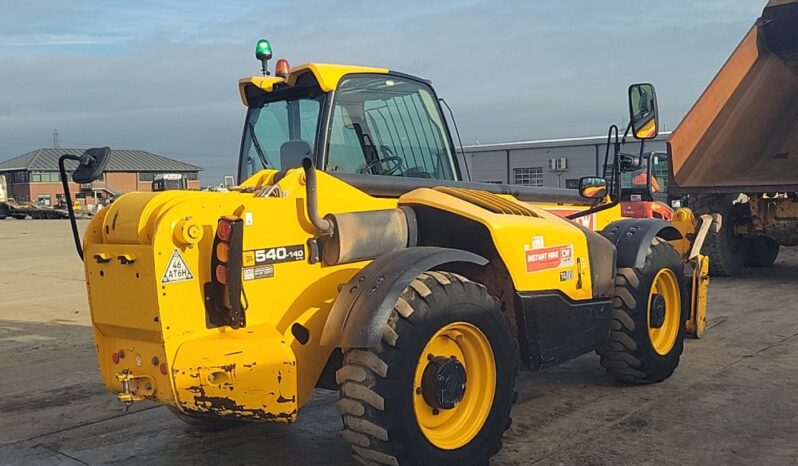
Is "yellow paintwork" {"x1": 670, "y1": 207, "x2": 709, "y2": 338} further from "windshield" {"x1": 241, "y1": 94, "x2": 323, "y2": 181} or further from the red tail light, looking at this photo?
the red tail light

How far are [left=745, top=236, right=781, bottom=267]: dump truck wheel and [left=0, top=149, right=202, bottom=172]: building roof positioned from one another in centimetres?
4513

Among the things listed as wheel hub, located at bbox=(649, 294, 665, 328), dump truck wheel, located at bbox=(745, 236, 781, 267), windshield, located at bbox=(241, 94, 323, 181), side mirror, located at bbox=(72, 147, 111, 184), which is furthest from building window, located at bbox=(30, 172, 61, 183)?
side mirror, located at bbox=(72, 147, 111, 184)

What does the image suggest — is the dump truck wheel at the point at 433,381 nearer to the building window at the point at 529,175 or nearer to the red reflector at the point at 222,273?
the red reflector at the point at 222,273

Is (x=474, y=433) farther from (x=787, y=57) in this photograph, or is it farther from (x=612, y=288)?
(x=787, y=57)

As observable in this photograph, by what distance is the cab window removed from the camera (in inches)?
157

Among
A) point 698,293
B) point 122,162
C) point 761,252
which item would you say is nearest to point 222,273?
point 698,293

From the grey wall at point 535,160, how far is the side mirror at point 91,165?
23957 millimetres

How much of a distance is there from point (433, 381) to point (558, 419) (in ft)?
4.36

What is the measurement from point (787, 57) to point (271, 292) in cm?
884

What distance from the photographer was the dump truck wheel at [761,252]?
1070 centimetres

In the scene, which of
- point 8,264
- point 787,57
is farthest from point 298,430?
point 8,264

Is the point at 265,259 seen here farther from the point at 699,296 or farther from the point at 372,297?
the point at 699,296

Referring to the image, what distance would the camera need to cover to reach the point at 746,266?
10.9 meters

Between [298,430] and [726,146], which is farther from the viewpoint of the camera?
[726,146]
